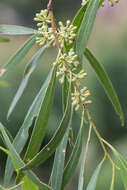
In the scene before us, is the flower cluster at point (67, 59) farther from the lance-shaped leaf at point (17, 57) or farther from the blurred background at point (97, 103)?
the blurred background at point (97, 103)

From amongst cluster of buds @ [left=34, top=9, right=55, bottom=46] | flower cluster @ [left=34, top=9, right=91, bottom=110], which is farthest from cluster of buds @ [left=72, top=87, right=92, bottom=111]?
cluster of buds @ [left=34, top=9, right=55, bottom=46]

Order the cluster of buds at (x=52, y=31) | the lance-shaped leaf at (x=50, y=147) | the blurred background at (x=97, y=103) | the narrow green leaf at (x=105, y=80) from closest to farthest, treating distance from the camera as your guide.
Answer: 1. the lance-shaped leaf at (x=50, y=147)
2. the cluster of buds at (x=52, y=31)
3. the narrow green leaf at (x=105, y=80)
4. the blurred background at (x=97, y=103)

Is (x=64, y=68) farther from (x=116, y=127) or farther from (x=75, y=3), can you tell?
(x=75, y=3)

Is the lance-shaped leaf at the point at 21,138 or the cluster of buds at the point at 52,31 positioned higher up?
the cluster of buds at the point at 52,31

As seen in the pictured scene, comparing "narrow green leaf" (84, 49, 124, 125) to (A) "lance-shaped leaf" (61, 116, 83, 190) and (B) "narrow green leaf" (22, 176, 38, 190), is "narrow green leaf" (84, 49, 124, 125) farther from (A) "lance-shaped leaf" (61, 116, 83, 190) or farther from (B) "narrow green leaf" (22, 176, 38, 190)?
(B) "narrow green leaf" (22, 176, 38, 190)

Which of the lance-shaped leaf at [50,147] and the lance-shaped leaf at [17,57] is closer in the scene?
the lance-shaped leaf at [50,147]

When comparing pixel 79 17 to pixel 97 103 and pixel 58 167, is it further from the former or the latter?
pixel 97 103

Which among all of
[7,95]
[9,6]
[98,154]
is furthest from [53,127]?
[9,6]

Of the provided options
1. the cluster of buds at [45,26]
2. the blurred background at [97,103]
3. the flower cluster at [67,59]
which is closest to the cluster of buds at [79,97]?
the flower cluster at [67,59]

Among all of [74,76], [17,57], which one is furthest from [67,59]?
[17,57]
